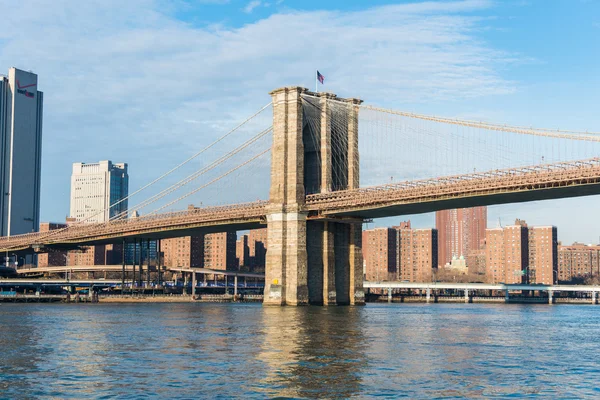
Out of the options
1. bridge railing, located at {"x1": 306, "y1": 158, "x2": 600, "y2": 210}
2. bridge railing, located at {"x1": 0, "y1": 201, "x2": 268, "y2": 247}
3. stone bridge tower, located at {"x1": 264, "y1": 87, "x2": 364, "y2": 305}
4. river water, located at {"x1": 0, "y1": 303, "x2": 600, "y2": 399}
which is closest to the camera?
river water, located at {"x1": 0, "y1": 303, "x2": 600, "y2": 399}

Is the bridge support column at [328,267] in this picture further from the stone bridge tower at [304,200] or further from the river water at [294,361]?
the river water at [294,361]

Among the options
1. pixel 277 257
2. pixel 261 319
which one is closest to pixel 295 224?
pixel 277 257

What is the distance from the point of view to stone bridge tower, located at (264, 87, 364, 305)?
81.2m

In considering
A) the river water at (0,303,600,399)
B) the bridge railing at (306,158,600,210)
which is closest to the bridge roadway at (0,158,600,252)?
the bridge railing at (306,158,600,210)

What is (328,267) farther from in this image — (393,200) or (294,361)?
(294,361)

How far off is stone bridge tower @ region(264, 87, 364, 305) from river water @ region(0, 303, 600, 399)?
2718 centimetres

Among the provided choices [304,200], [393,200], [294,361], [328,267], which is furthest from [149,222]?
[294,361]

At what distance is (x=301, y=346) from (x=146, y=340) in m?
8.80

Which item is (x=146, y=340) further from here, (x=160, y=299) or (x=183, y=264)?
(x=183, y=264)

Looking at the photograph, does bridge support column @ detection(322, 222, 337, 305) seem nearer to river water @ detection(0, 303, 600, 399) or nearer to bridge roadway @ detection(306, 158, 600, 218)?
bridge roadway @ detection(306, 158, 600, 218)

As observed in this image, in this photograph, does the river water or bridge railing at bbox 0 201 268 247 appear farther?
bridge railing at bbox 0 201 268 247

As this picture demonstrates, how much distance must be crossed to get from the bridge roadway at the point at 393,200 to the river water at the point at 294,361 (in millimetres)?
13697

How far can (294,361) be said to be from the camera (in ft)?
109

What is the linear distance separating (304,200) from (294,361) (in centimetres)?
4946
